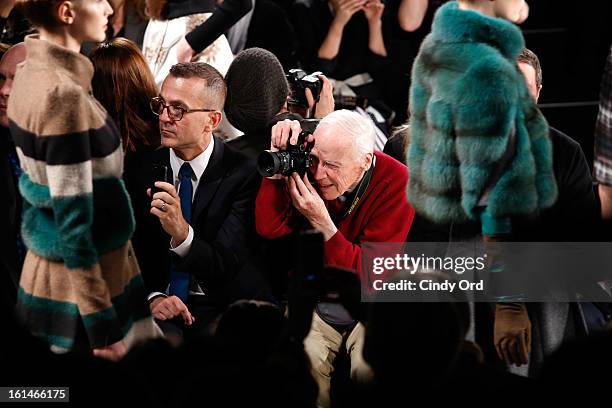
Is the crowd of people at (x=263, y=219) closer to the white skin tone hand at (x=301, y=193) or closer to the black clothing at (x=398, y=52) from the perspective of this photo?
the white skin tone hand at (x=301, y=193)

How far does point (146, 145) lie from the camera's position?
2.74 meters

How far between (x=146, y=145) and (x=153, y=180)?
94 millimetres

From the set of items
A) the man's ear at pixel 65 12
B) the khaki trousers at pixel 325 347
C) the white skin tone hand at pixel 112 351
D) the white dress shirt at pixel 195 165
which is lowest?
the khaki trousers at pixel 325 347

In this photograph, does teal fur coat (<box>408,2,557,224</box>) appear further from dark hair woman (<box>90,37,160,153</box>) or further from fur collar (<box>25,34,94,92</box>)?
fur collar (<box>25,34,94,92</box>)

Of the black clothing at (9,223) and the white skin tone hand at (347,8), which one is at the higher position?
the white skin tone hand at (347,8)

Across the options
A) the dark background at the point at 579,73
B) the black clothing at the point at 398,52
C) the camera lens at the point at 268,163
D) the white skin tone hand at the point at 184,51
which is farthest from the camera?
the black clothing at the point at 398,52

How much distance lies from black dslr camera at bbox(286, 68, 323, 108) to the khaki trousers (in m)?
0.68

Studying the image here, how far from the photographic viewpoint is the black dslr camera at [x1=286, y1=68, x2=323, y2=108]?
324 centimetres

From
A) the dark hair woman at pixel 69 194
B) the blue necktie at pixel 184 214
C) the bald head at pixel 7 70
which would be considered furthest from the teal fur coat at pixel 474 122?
the bald head at pixel 7 70

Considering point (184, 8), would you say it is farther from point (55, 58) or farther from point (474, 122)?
point (474, 122)

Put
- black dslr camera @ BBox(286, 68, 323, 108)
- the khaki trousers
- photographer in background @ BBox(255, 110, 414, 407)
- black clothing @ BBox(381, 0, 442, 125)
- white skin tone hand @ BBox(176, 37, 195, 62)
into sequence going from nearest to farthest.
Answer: photographer in background @ BBox(255, 110, 414, 407) < the khaki trousers < black dslr camera @ BBox(286, 68, 323, 108) < white skin tone hand @ BBox(176, 37, 195, 62) < black clothing @ BBox(381, 0, 442, 125)

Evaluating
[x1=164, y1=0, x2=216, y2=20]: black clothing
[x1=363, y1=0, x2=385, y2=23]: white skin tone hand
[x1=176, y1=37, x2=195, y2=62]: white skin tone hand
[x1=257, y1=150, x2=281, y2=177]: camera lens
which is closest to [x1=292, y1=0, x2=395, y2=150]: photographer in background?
[x1=363, y1=0, x2=385, y2=23]: white skin tone hand

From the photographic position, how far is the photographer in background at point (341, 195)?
2771 millimetres

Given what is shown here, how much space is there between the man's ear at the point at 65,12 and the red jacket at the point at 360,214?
685mm
